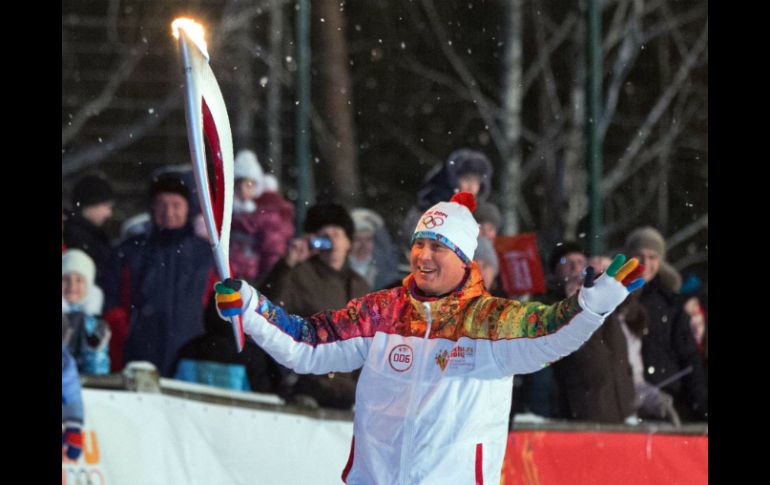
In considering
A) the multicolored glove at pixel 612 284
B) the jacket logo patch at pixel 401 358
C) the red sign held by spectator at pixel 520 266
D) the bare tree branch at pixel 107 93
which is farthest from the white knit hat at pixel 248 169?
the bare tree branch at pixel 107 93

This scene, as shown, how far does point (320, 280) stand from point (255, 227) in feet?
2.13

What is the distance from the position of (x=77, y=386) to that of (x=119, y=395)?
0.20 metres

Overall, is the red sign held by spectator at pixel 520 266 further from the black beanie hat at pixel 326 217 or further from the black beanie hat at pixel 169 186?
the black beanie hat at pixel 169 186

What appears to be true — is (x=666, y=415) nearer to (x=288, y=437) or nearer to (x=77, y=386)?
(x=288, y=437)

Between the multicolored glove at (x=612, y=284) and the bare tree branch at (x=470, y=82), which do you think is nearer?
the multicolored glove at (x=612, y=284)

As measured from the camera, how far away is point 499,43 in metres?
11.6

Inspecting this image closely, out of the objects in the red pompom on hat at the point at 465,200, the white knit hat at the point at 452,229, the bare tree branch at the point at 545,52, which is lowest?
the white knit hat at the point at 452,229

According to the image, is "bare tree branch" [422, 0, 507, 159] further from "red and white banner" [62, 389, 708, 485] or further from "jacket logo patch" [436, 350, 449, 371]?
"jacket logo patch" [436, 350, 449, 371]

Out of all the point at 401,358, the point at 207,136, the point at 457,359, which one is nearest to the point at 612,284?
the point at 457,359

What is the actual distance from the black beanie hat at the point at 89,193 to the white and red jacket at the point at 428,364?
2.18 metres

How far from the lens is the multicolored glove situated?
13.1 feet

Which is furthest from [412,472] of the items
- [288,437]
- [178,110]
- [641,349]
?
[178,110]

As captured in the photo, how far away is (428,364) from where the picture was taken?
4.36 m

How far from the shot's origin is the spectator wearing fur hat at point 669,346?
258 inches
